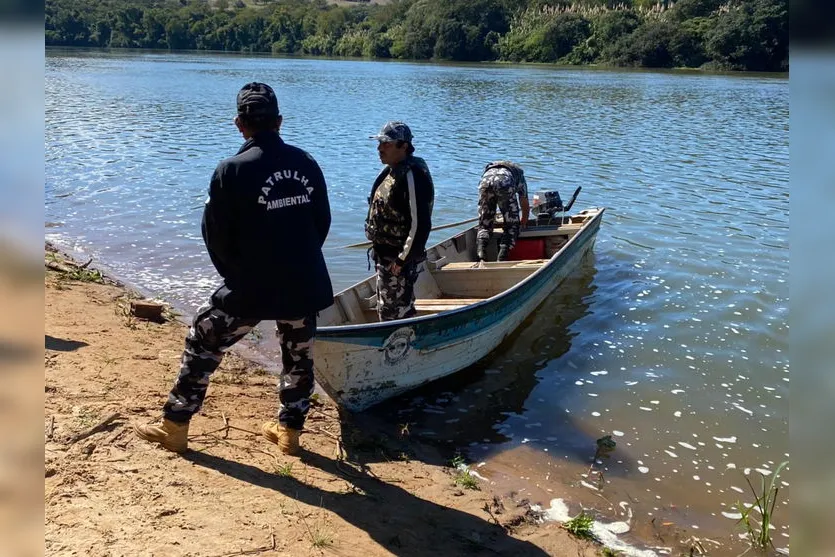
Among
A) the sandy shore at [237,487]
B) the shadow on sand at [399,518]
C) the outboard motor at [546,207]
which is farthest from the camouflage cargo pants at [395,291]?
the outboard motor at [546,207]

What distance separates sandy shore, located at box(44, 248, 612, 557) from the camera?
3.66 m

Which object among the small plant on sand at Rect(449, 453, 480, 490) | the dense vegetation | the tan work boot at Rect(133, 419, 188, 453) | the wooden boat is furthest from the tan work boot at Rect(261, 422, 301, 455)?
the dense vegetation

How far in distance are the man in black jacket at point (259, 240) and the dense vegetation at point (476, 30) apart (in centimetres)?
3148

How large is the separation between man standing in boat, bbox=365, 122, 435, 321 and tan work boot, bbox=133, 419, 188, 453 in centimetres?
223

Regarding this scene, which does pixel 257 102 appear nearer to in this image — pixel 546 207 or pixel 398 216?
pixel 398 216

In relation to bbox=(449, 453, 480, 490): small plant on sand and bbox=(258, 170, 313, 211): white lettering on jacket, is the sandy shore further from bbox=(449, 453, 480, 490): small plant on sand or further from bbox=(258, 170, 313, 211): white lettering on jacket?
bbox=(258, 170, 313, 211): white lettering on jacket

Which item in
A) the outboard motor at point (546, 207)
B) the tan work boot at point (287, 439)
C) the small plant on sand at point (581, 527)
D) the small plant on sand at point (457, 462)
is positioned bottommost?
the small plant on sand at point (581, 527)

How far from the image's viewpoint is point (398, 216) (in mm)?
5770

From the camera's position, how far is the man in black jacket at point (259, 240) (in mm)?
3977

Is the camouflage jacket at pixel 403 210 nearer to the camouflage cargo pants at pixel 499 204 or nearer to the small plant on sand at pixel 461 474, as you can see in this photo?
the small plant on sand at pixel 461 474

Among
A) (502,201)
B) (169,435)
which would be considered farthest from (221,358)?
(502,201)
